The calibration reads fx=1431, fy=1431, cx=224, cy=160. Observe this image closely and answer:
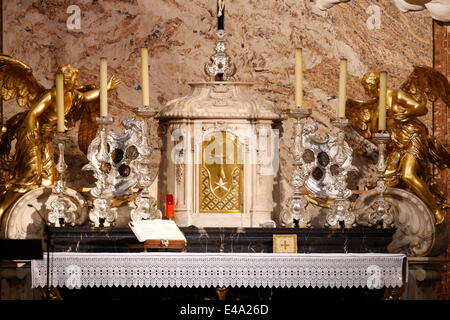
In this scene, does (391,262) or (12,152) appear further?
(12,152)

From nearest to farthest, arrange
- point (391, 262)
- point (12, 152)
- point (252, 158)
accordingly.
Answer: point (391, 262) < point (252, 158) < point (12, 152)

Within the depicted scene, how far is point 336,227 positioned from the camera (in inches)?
478

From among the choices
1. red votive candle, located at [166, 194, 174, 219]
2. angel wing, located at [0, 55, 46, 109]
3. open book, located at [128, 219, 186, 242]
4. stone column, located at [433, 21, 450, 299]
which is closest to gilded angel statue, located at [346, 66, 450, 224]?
stone column, located at [433, 21, 450, 299]

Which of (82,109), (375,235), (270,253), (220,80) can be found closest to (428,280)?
(375,235)

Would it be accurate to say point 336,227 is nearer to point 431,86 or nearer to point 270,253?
point 270,253

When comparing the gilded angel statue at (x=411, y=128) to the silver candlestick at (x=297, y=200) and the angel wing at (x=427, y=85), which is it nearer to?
the angel wing at (x=427, y=85)

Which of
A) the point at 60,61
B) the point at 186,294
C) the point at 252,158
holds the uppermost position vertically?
the point at 60,61

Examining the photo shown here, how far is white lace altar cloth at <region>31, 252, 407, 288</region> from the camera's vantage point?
11438 mm

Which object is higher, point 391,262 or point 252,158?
point 252,158

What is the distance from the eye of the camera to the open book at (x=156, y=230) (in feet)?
37.5

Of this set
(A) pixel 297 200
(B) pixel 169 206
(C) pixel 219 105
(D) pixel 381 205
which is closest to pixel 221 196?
(B) pixel 169 206

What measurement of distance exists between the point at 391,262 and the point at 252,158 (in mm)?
1605

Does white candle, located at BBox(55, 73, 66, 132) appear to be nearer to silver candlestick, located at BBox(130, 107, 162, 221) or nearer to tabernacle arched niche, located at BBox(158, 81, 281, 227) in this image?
silver candlestick, located at BBox(130, 107, 162, 221)

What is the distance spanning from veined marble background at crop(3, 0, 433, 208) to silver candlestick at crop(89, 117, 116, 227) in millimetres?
1751
